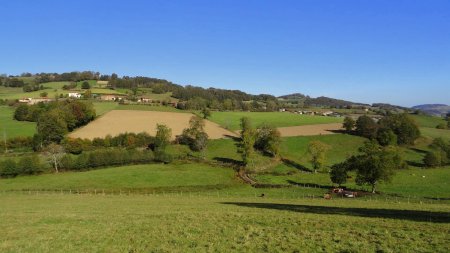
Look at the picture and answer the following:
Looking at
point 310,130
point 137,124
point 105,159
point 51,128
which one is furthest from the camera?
point 310,130

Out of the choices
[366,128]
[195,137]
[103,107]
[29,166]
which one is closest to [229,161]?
[195,137]

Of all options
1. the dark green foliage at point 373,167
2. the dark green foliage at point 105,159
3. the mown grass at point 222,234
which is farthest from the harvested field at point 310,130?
the mown grass at point 222,234

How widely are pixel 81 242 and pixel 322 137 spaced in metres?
113

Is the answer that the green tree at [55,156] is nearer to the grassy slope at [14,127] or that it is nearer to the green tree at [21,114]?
the grassy slope at [14,127]

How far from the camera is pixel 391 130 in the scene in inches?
4761

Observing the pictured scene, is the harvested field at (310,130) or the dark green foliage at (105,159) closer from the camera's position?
the dark green foliage at (105,159)

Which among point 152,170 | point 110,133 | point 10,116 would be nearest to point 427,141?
point 152,170

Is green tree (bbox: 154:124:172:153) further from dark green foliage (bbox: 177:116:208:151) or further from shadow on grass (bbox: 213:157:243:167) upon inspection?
shadow on grass (bbox: 213:157:243:167)

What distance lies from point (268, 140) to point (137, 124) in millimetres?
48650

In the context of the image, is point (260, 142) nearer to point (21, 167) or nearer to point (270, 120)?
point (270, 120)

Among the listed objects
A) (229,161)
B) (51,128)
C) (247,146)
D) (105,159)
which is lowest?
(229,161)

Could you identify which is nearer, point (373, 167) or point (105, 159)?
point (373, 167)

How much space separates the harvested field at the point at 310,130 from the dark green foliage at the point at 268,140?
17495 mm

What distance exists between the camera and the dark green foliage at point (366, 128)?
12428 cm
